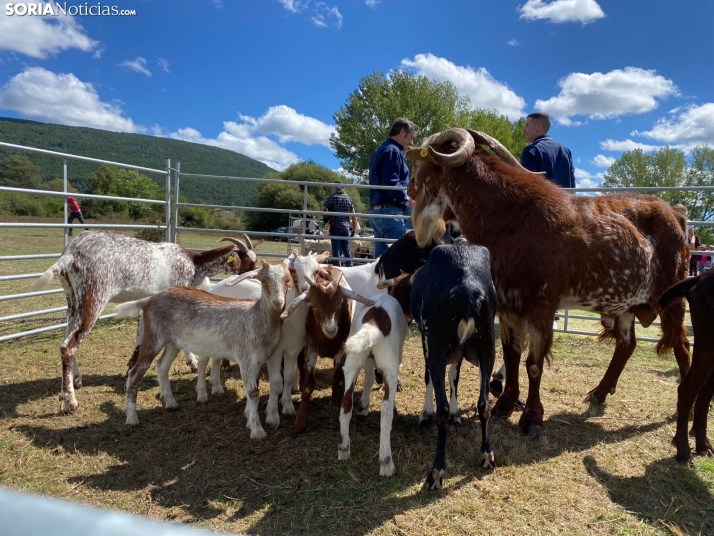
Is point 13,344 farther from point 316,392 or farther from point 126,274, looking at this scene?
point 316,392

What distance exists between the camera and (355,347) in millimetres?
3348

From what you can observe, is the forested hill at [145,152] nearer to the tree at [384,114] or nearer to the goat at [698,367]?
the tree at [384,114]

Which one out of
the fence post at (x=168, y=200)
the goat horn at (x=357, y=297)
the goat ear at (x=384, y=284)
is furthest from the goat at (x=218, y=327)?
the fence post at (x=168, y=200)

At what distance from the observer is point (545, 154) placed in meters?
5.77

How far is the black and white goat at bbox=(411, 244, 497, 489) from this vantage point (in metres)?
3.28

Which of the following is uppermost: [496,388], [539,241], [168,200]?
[168,200]

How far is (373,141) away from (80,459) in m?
37.2

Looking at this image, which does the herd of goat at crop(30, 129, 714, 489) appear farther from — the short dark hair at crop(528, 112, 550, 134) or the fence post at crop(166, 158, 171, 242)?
the fence post at crop(166, 158, 171, 242)

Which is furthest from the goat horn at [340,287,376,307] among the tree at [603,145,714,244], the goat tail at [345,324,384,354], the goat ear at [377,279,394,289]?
the tree at [603,145,714,244]

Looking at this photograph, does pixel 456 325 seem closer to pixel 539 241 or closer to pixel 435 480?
pixel 435 480

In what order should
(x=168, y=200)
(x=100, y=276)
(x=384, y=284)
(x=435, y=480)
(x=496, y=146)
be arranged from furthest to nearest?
(x=168, y=200) < (x=100, y=276) < (x=496, y=146) < (x=384, y=284) < (x=435, y=480)

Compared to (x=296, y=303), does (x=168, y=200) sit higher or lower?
higher

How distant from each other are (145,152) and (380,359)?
141 metres

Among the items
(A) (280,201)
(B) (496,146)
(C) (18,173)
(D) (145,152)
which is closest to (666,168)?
(A) (280,201)
